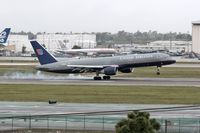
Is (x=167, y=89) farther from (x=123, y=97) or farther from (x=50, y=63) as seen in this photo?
(x=50, y=63)

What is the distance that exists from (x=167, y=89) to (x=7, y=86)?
2054 centimetres

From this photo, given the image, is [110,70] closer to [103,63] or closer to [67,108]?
[103,63]

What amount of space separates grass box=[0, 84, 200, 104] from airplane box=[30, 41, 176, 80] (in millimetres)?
15507

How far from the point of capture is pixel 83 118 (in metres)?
40.6

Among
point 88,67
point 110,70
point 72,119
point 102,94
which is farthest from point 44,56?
point 72,119

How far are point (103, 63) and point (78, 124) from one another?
5067cm

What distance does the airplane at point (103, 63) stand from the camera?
8969 cm

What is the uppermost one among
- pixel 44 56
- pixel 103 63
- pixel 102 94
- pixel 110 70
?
pixel 44 56

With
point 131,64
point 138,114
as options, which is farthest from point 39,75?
point 138,114

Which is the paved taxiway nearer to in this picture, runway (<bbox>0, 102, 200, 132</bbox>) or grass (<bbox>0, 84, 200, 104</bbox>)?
runway (<bbox>0, 102, 200, 132</bbox>)

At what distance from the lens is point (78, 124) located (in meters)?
40.2

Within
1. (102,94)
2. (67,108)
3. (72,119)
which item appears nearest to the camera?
(72,119)

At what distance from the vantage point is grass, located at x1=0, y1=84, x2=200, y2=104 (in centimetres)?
5800

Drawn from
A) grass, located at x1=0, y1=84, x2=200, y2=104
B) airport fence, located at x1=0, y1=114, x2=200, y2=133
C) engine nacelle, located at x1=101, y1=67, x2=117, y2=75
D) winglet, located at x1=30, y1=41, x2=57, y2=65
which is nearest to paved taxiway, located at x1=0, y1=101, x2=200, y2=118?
grass, located at x1=0, y1=84, x2=200, y2=104
